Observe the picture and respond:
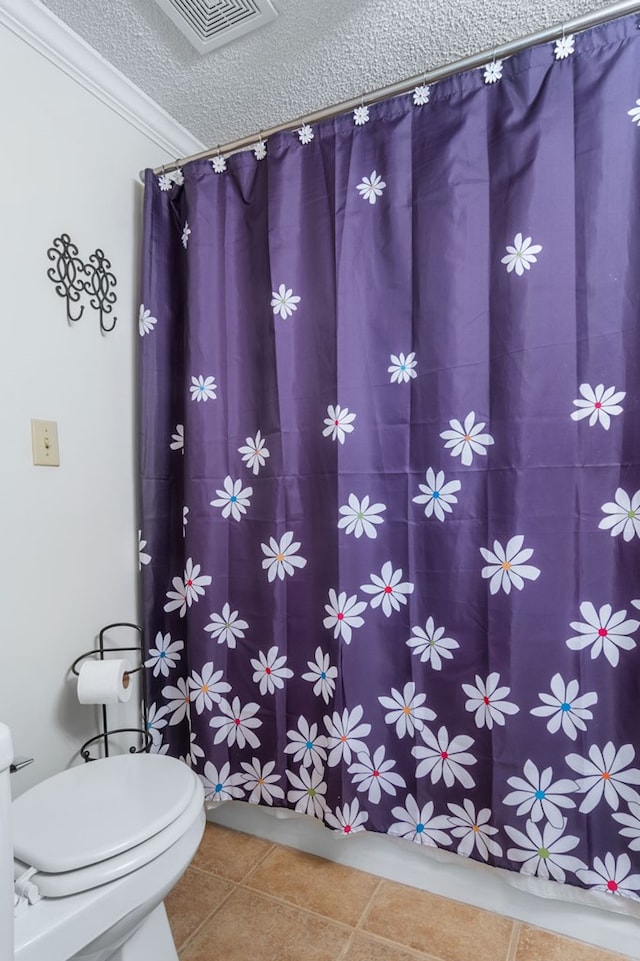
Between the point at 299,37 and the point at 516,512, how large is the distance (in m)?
1.37

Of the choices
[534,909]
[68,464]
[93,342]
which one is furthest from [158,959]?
[93,342]

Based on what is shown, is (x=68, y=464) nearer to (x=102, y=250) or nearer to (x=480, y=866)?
(x=102, y=250)

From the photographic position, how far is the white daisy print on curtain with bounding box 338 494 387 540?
4.49 feet

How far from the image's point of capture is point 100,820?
100cm

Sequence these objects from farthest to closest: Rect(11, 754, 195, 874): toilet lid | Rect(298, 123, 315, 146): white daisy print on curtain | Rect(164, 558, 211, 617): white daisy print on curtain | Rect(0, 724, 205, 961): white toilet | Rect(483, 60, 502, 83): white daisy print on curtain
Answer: Rect(164, 558, 211, 617): white daisy print on curtain
Rect(298, 123, 315, 146): white daisy print on curtain
Rect(483, 60, 502, 83): white daisy print on curtain
Rect(11, 754, 195, 874): toilet lid
Rect(0, 724, 205, 961): white toilet

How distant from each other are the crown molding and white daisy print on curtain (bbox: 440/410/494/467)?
1.38 meters

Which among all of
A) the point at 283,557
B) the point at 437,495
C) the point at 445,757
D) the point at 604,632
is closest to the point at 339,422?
the point at 437,495

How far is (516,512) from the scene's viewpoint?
123cm

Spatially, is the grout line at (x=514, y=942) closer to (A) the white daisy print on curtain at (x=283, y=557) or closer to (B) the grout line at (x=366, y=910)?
(B) the grout line at (x=366, y=910)

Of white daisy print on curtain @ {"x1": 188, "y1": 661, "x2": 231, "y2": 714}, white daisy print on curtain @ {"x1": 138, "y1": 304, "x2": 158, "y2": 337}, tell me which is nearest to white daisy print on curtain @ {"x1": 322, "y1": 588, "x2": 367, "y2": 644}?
white daisy print on curtain @ {"x1": 188, "y1": 661, "x2": 231, "y2": 714}

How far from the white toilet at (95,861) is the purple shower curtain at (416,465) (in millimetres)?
460

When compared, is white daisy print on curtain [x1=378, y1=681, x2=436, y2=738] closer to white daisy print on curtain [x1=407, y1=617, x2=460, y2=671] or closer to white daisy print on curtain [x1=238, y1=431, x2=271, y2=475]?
white daisy print on curtain [x1=407, y1=617, x2=460, y2=671]

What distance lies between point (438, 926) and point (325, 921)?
0.28 metres

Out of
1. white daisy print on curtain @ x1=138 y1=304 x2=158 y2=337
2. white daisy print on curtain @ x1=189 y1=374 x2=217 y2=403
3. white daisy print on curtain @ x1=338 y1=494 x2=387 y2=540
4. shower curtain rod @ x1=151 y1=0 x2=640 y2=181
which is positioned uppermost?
shower curtain rod @ x1=151 y1=0 x2=640 y2=181
